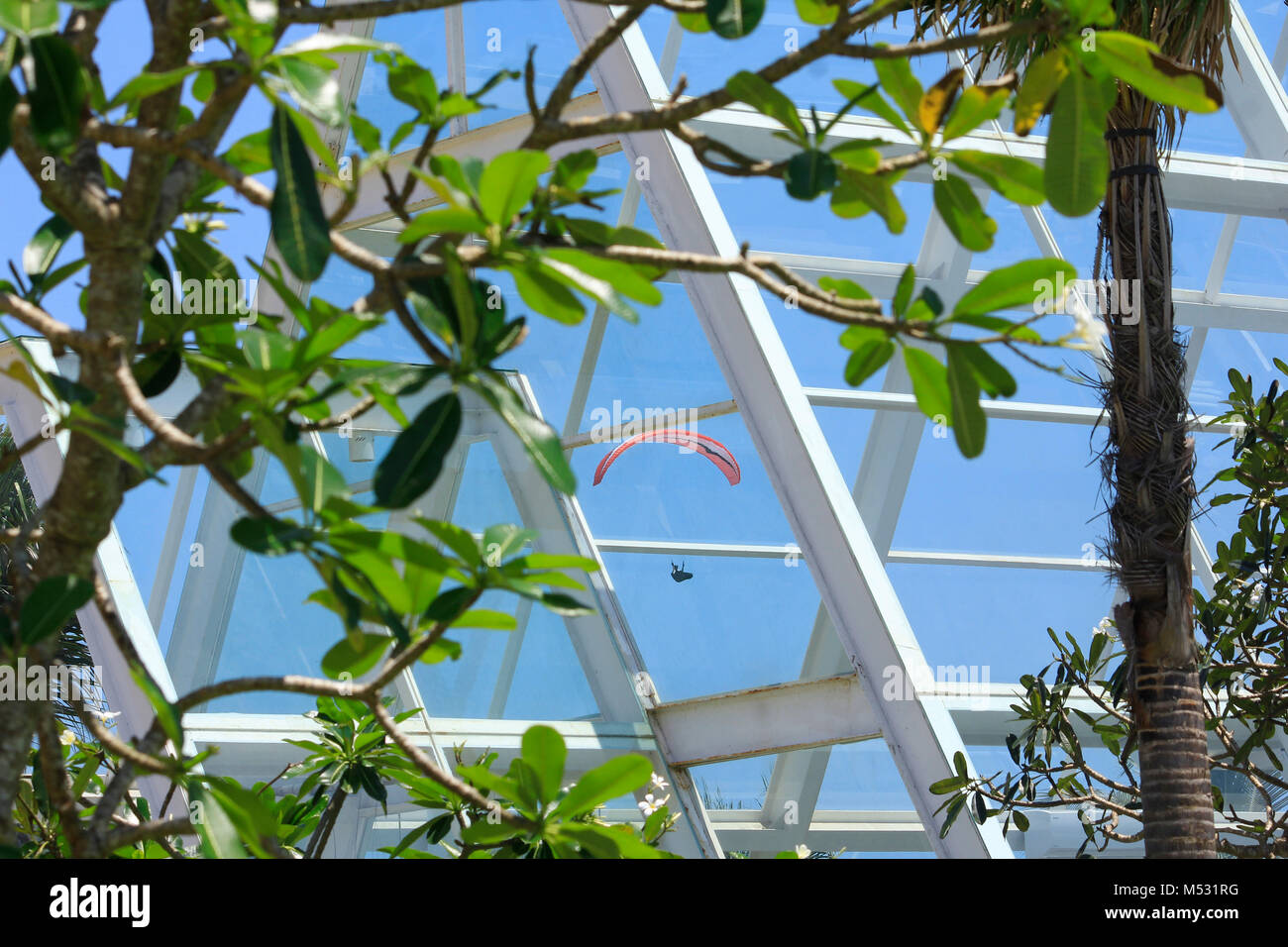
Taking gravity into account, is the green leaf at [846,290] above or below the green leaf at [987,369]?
above

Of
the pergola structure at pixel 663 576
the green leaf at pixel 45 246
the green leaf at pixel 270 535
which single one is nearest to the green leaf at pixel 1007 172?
the green leaf at pixel 270 535

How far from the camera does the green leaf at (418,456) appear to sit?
799 mm

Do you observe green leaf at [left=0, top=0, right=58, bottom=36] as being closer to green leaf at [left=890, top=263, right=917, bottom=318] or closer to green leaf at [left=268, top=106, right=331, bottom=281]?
green leaf at [left=268, top=106, right=331, bottom=281]

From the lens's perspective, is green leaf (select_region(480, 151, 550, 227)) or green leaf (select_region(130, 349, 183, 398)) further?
green leaf (select_region(130, 349, 183, 398))

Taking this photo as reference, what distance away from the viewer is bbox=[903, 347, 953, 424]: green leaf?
1.00 meters

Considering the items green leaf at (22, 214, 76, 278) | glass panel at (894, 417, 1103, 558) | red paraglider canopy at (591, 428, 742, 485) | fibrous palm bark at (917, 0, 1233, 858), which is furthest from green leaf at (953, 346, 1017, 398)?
glass panel at (894, 417, 1103, 558)

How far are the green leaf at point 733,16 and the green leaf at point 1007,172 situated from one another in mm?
189

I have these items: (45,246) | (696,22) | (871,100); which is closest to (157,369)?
(45,246)

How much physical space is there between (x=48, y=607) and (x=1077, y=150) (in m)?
0.83

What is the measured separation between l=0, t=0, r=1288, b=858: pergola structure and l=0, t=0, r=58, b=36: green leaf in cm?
296

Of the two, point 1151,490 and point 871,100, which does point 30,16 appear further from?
point 1151,490

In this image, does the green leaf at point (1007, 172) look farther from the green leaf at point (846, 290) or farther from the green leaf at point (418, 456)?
the green leaf at point (418, 456)
